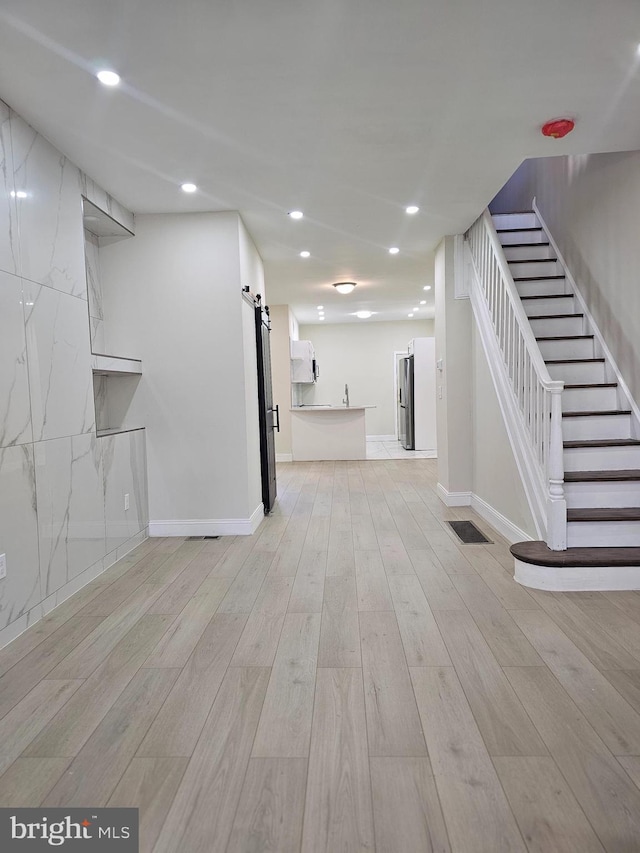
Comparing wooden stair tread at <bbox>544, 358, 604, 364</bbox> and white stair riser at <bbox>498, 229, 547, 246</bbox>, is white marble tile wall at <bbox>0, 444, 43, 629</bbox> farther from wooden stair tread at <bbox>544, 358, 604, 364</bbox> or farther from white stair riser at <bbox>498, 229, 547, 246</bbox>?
white stair riser at <bbox>498, 229, 547, 246</bbox>

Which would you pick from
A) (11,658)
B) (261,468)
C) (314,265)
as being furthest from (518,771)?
(314,265)

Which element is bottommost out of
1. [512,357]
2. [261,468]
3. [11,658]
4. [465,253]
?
[11,658]

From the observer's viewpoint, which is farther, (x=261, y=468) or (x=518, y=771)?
(x=261, y=468)

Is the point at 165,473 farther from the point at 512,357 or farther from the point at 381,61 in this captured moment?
the point at 381,61

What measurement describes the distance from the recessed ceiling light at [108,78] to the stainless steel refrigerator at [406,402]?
7.82m

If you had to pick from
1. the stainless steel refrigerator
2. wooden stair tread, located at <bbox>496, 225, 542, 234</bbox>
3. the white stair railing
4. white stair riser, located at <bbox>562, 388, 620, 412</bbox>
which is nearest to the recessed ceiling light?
the white stair railing

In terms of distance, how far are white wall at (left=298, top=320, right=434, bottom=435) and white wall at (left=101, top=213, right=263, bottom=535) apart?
7.44 meters

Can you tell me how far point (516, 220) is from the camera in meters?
5.70

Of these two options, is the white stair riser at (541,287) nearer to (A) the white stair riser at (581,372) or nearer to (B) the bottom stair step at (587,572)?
(A) the white stair riser at (581,372)

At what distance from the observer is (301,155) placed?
10.6 feet

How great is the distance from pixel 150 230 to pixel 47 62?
1954 mm

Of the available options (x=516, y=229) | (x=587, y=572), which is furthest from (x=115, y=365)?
(x=516, y=229)

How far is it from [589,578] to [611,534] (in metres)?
0.39

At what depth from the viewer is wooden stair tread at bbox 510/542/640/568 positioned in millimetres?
2945
